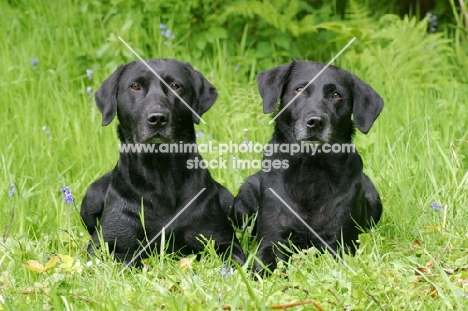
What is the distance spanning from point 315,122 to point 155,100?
0.89m

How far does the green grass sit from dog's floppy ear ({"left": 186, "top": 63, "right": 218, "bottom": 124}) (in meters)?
0.87

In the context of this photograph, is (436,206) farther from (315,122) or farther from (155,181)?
(155,181)

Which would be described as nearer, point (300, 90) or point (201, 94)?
point (300, 90)

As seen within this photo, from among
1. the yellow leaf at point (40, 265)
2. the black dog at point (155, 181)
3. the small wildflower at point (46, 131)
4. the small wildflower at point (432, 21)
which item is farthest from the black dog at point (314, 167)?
the small wildflower at point (432, 21)

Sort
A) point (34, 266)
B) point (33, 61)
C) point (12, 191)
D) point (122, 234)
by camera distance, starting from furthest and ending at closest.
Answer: point (33, 61) → point (12, 191) → point (122, 234) → point (34, 266)

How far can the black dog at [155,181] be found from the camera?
4590mm

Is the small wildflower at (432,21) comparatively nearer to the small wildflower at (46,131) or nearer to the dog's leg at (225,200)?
the dog's leg at (225,200)

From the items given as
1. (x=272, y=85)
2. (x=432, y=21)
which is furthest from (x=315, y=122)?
(x=432, y=21)

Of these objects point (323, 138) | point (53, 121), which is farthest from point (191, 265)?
point (53, 121)

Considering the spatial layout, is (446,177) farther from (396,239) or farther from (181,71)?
(181,71)

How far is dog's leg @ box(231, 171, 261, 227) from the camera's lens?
16.6 feet

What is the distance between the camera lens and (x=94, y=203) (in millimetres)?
5074

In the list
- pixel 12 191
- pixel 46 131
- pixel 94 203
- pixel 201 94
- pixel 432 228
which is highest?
pixel 201 94

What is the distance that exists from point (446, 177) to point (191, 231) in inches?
68.5
